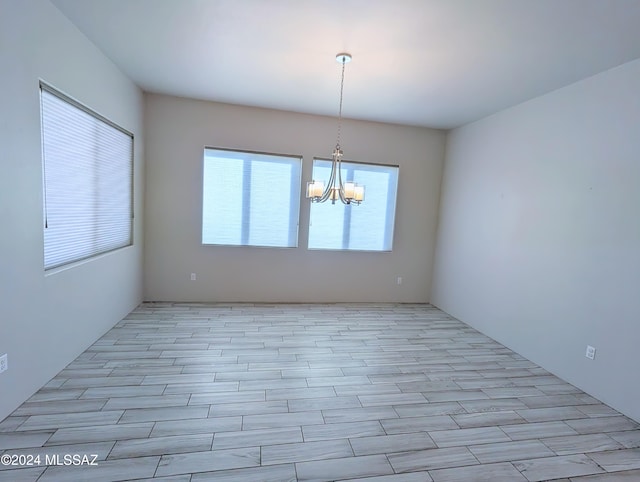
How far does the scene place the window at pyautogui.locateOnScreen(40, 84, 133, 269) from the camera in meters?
2.45

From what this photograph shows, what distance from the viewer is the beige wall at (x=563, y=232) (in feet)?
8.48

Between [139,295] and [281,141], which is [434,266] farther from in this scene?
[139,295]

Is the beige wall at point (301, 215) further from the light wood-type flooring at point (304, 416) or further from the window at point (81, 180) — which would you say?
the light wood-type flooring at point (304, 416)

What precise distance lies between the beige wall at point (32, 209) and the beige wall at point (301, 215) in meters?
1.30

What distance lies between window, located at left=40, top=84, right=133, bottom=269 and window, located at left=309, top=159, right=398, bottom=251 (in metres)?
2.46

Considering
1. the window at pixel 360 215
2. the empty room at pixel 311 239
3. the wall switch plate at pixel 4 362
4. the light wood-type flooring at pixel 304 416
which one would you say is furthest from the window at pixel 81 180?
the window at pixel 360 215

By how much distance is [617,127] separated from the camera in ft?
8.81

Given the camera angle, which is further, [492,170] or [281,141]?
[281,141]

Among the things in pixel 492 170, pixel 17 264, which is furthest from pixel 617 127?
pixel 17 264

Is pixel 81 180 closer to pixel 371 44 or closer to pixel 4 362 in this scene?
pixel 4 362

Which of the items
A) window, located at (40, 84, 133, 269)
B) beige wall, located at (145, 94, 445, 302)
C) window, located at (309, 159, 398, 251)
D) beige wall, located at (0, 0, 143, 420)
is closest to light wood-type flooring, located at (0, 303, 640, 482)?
beige wall, located at (0, 0, 143, 420)

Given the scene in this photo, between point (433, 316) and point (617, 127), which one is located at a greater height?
point (617, 127)

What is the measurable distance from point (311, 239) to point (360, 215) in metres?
0.86

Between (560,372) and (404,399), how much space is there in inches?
68.6
